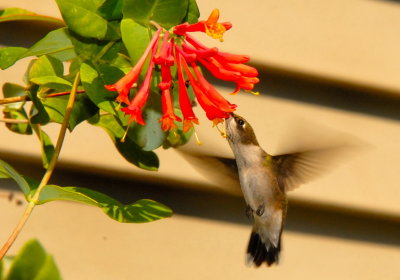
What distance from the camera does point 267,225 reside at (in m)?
1.13

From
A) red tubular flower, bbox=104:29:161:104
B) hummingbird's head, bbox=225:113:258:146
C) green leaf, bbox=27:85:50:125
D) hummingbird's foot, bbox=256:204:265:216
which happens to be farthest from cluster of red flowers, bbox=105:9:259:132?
hummingbird's foot, bbox=256:204:265:216

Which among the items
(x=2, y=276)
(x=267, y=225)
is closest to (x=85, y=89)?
(x=2, y=276)

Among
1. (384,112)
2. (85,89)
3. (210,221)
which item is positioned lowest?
(210,221)

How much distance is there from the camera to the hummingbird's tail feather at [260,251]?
1156 millimetres

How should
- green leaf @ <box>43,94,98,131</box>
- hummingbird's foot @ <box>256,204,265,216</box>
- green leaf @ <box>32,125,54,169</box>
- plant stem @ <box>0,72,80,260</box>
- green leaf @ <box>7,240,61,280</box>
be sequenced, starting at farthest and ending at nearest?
hummingbird's foot @ <box>256,204,265,216</box>
green leaf @ <box>32,125,54,169</box>
green leaf @ <box>43,94,98,131</box>
plant stem @ <box>0,72,80,260</box>
green leaf @ <box>7,240,61,280</box>

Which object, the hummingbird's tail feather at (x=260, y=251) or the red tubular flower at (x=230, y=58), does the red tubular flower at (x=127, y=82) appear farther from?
the hummingbird's tail feather at (x=260, y=251)

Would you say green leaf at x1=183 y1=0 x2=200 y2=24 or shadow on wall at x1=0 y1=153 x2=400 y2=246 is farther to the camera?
→ shadow on wall at x1=0 y1=153 x2=400 y2=246

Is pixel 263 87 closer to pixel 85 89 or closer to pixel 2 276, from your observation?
pixel 85 89

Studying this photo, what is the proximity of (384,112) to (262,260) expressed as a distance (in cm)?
71

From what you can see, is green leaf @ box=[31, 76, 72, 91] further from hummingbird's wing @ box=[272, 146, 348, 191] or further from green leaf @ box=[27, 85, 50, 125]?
hummingbird's wing @ box=[272, 146, 348, 191]

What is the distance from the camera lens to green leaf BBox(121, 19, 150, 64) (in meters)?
0.68

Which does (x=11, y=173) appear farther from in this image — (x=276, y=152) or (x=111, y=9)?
(x=276, y=152)

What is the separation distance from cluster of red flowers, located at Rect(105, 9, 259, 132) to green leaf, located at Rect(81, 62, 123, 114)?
0.10 ft

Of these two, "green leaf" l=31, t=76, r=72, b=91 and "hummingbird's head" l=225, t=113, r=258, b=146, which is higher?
"green leaf" l=31, t=76, r=72, b=91
